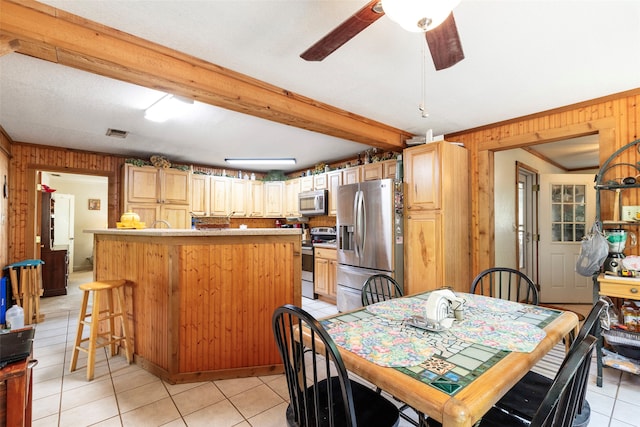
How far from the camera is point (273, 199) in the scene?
6.26 metres

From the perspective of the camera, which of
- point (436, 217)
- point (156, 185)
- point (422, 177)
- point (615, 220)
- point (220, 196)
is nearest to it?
point (615, 220)

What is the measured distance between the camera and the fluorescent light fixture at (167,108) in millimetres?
2816

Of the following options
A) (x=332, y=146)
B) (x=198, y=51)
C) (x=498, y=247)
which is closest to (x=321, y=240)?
(x=332, y=146)

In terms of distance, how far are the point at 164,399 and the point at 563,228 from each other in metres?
5.56

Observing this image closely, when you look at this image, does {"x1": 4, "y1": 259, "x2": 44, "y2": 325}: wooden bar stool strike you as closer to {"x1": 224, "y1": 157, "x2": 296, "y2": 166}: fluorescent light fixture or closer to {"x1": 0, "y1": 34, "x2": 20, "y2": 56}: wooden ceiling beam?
{"x1": 224, "y1": 157, "x2": 296, "y2": 166}: fluorescent light fixture

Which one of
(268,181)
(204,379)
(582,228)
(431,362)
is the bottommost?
(204,379)

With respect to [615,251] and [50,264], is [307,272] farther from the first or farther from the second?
[50,264]

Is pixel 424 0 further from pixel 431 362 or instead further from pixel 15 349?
pixel 15 349

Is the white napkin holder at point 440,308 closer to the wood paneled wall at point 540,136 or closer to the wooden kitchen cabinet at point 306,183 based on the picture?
the wood paneled wall at point 540,136

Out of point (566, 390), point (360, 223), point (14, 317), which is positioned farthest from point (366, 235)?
point (14, 317)

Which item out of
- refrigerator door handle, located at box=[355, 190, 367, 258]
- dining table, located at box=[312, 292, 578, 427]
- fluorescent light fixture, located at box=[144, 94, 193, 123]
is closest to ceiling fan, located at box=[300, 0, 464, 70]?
dining table, located at box=[312, 292, 578, 427]

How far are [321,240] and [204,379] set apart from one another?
3316mm

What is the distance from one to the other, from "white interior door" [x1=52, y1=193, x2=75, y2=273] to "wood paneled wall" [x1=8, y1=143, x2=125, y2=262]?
9.54 feet

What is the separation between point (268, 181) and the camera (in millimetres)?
6309
